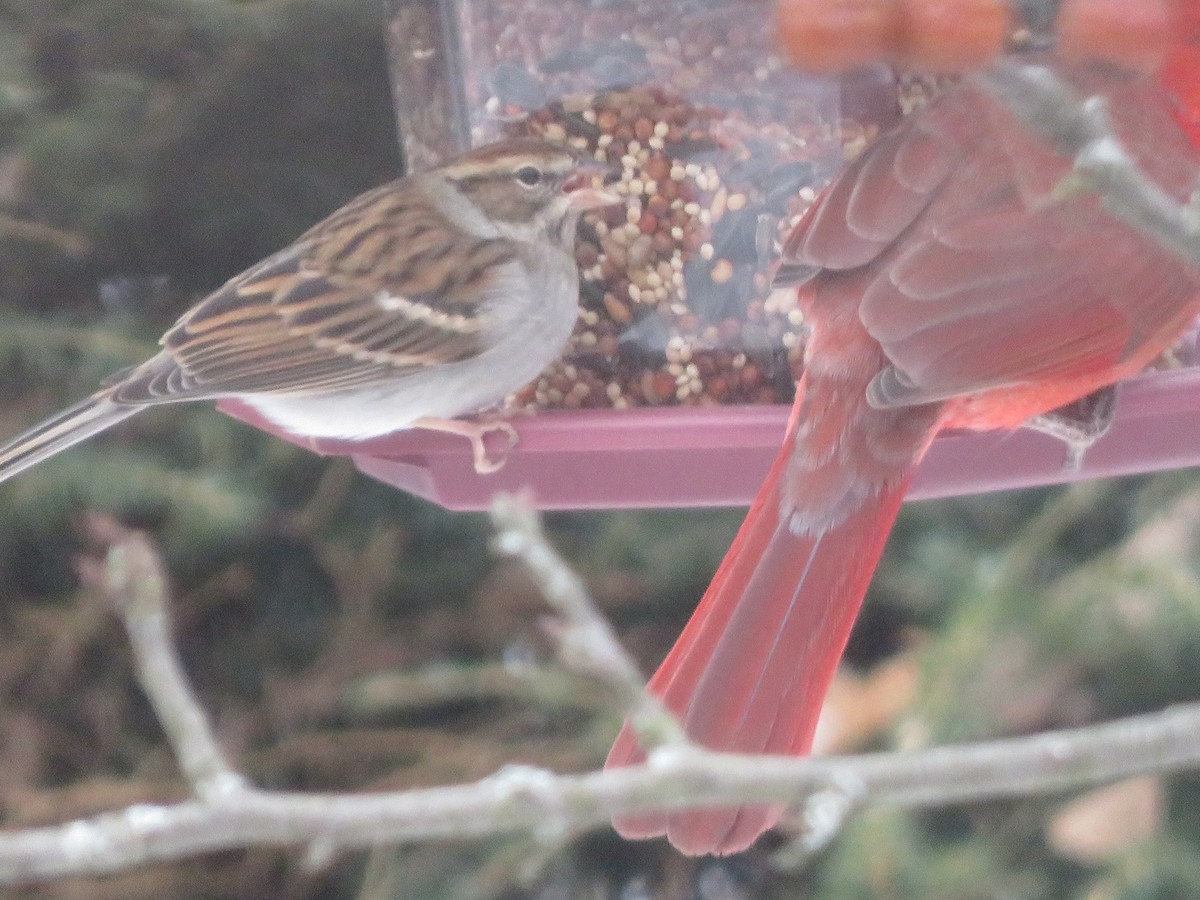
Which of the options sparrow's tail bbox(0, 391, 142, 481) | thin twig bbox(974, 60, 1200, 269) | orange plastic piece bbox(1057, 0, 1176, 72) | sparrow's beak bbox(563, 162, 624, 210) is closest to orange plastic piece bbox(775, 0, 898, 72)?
orange plastic piece bbox(1057, 0, 1176, 72)

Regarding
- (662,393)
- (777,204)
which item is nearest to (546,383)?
(662,393)

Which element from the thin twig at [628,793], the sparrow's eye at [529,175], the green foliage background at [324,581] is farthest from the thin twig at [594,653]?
the green foliage background at [324,581]

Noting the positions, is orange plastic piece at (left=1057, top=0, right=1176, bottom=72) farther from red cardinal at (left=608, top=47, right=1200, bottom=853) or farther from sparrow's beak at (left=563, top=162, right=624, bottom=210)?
sparrow's beak at (left=563, top=162, right=624, bottom=210)

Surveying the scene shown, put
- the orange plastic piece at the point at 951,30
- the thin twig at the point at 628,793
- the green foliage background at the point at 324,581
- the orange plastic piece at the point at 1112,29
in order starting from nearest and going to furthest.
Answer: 1. the thin twig at the point at 628,793
2. the orange plastic piece at the point at 951,30
3. the orange plastic piece at the point at 1112,29
4. the green foliage background at the point at 324,581

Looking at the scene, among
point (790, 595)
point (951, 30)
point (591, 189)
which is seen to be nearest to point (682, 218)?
point (591, 189)

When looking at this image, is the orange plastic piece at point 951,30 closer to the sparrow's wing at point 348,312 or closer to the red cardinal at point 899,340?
the red cardinal at point 899,340

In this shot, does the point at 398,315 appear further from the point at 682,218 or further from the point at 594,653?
the point at 594,653
